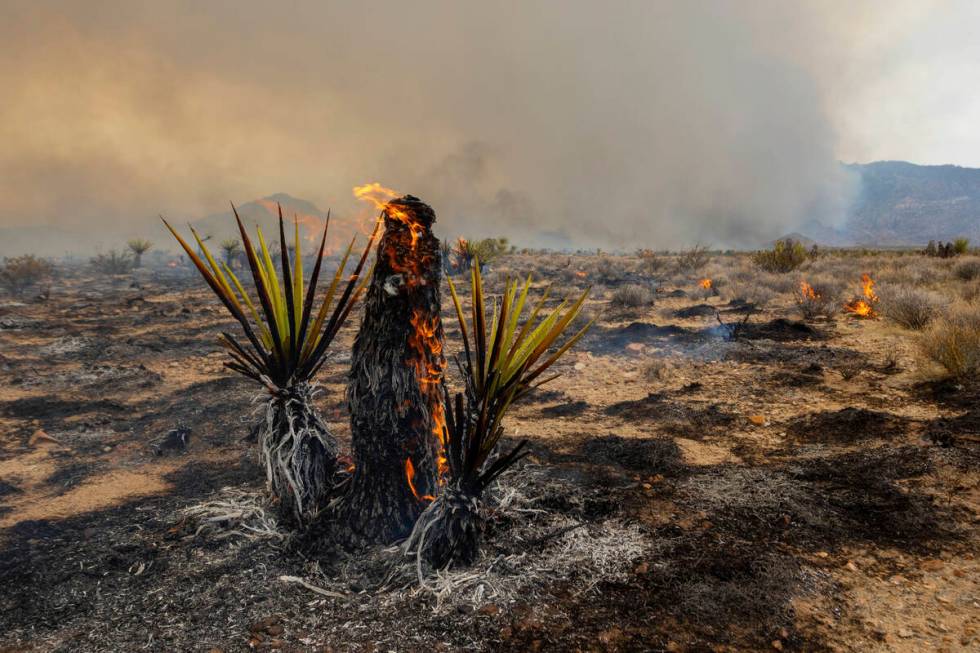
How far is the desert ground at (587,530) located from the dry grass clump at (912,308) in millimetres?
1892

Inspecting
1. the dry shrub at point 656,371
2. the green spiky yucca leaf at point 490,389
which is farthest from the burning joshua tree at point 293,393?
the dry shrub at point 656,371

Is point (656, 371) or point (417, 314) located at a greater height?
point (417, 314)

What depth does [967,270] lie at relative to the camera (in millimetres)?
16703

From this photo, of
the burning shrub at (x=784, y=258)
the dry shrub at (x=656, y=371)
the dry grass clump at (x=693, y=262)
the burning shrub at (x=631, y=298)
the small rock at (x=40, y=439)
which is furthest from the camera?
the dry grass clump at (x=693, y=262)

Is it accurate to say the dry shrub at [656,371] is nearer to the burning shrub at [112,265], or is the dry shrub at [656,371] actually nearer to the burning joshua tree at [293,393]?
the burning joshua tree at [293,393]

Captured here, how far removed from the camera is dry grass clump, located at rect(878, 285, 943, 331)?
10.8m

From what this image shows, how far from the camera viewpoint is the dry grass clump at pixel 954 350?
704cm

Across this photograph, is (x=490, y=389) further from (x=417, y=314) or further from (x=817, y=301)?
(x=817, y=301)

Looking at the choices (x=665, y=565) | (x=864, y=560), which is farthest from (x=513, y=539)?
(x=864, y=560)

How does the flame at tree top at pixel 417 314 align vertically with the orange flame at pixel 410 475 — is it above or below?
above

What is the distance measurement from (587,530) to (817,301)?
12945mm

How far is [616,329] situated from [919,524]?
402 inches

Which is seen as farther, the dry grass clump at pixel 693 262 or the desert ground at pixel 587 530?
the dry grass clump at pixel 693 262

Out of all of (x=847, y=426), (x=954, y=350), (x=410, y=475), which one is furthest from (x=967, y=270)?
(x=410, y=475)
